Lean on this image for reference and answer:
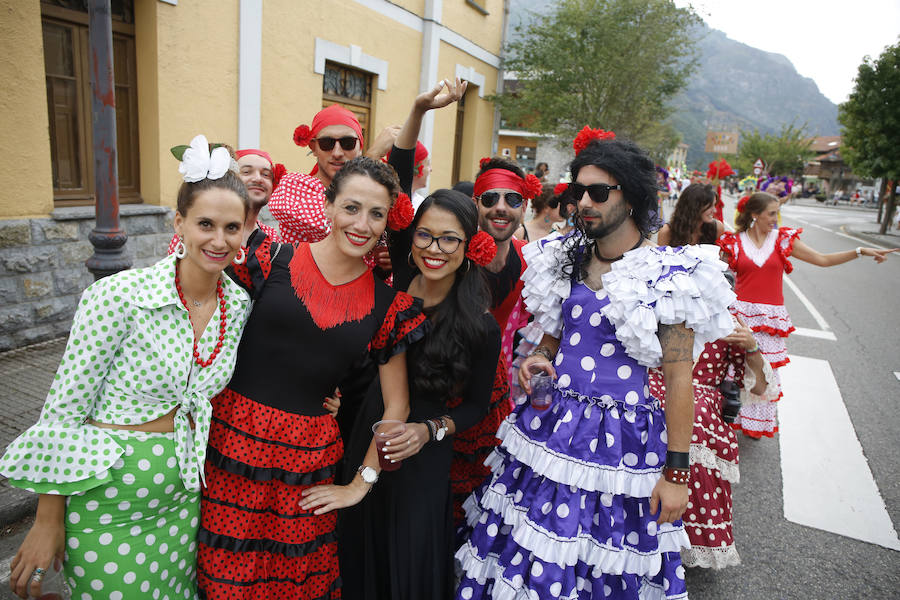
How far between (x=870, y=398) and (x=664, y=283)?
17.7ft

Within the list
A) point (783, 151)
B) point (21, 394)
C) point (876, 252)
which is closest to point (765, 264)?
point (876, 252)

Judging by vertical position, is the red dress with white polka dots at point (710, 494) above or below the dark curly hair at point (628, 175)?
below

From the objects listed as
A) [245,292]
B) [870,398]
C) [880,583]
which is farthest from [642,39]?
[245,292]

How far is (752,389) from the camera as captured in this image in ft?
13.9

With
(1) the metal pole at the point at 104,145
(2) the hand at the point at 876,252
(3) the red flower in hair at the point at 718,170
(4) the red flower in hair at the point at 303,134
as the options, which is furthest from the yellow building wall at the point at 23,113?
(3) the red flower in hair at the point at 718,170

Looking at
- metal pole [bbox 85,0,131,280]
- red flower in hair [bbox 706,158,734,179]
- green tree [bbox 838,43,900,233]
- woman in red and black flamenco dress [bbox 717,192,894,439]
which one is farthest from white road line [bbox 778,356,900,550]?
green tree [bbox 838,43,900,233]

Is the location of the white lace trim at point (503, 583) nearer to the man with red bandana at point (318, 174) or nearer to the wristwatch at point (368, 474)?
the wristwatch at point (368, 474)

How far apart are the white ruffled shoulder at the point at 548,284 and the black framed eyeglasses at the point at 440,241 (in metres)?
0.45

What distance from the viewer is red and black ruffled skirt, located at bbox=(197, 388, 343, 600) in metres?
1.92

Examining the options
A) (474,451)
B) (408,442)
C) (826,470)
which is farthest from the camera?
(826,470)

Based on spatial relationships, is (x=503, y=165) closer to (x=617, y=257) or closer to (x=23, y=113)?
(x=617, y=257)

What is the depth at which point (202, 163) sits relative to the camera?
6.01ft

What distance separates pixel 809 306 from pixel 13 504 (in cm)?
1133

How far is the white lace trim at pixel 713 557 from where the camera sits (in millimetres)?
2984
